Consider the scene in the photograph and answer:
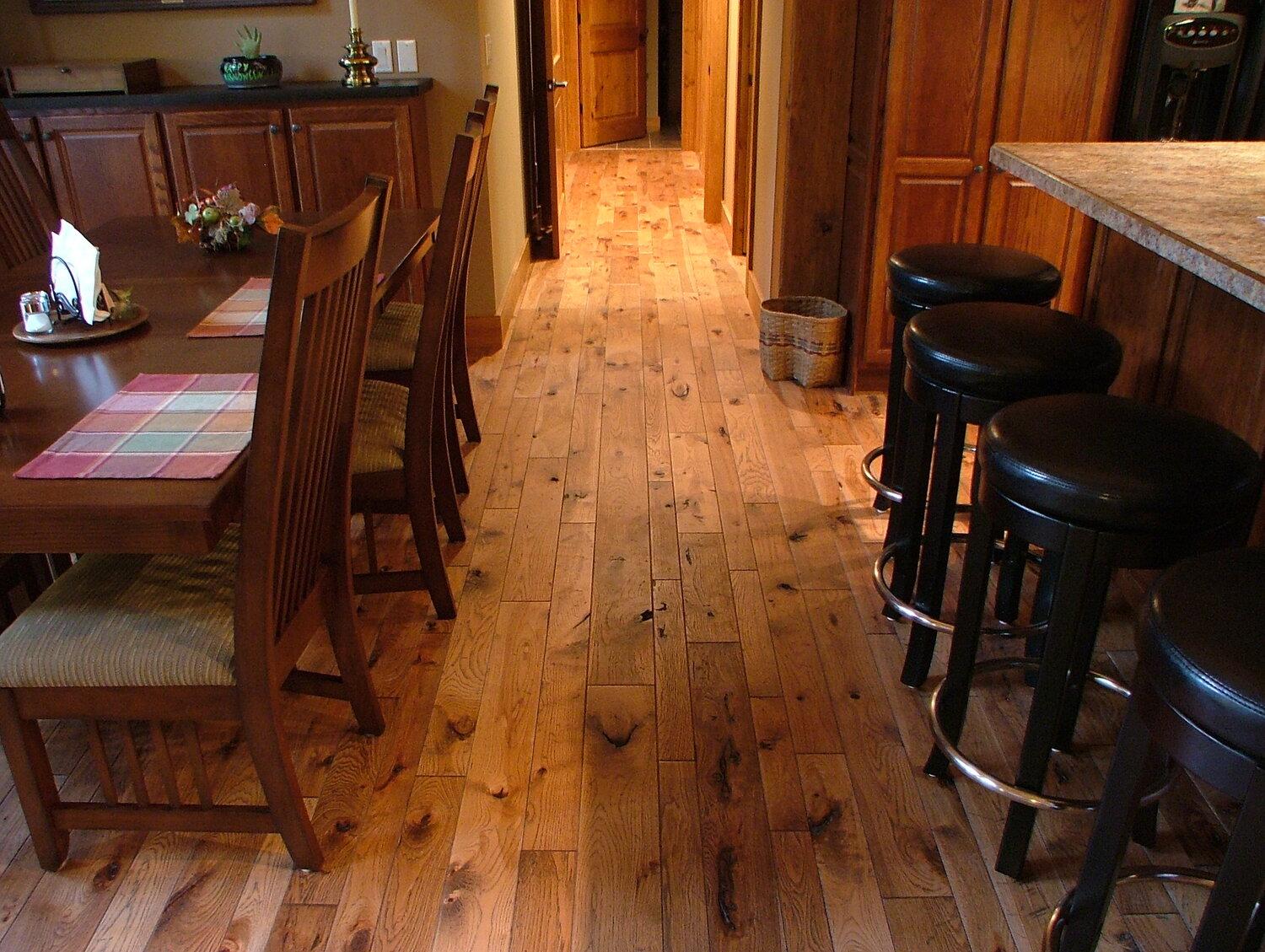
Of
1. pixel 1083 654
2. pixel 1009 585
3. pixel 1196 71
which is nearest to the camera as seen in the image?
pixel 1083 654

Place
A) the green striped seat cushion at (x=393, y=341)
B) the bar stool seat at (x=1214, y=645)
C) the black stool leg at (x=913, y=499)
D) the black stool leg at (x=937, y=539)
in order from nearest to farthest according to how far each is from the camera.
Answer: the bar stool seat at (x=1214, y=645) < the black stool leg at (x=937, y=539) < the black stool leg at (x=913, y=499) < the green striped seat cushion at (x=393, y=341)

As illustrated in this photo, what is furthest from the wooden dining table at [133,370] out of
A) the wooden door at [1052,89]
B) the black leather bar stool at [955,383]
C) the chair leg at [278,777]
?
the wooden door at [1052,89]

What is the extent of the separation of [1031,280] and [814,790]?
3.92 ft

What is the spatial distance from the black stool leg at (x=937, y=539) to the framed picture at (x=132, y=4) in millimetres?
3170

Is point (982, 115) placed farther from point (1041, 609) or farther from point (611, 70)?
point (611, 70)

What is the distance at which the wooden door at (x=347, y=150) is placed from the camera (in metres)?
3.78

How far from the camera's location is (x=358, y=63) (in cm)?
379

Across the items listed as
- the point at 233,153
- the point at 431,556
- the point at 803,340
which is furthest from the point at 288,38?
the point at 431,556

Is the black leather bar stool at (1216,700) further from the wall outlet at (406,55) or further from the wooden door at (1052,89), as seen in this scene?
the wall outlet at (406,55)

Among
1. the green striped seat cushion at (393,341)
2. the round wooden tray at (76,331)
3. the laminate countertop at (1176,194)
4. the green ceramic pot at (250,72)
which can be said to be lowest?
the green striped seat cushion at (393,341)

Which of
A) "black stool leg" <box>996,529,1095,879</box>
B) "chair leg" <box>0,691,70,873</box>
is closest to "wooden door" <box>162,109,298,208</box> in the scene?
"chair leg" <box>0,691,70,873</box>

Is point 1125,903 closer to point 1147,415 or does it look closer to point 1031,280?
point 1147,415

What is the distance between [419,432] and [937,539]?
113 cm

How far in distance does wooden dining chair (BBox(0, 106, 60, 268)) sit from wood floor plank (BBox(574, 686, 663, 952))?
2.09 m
